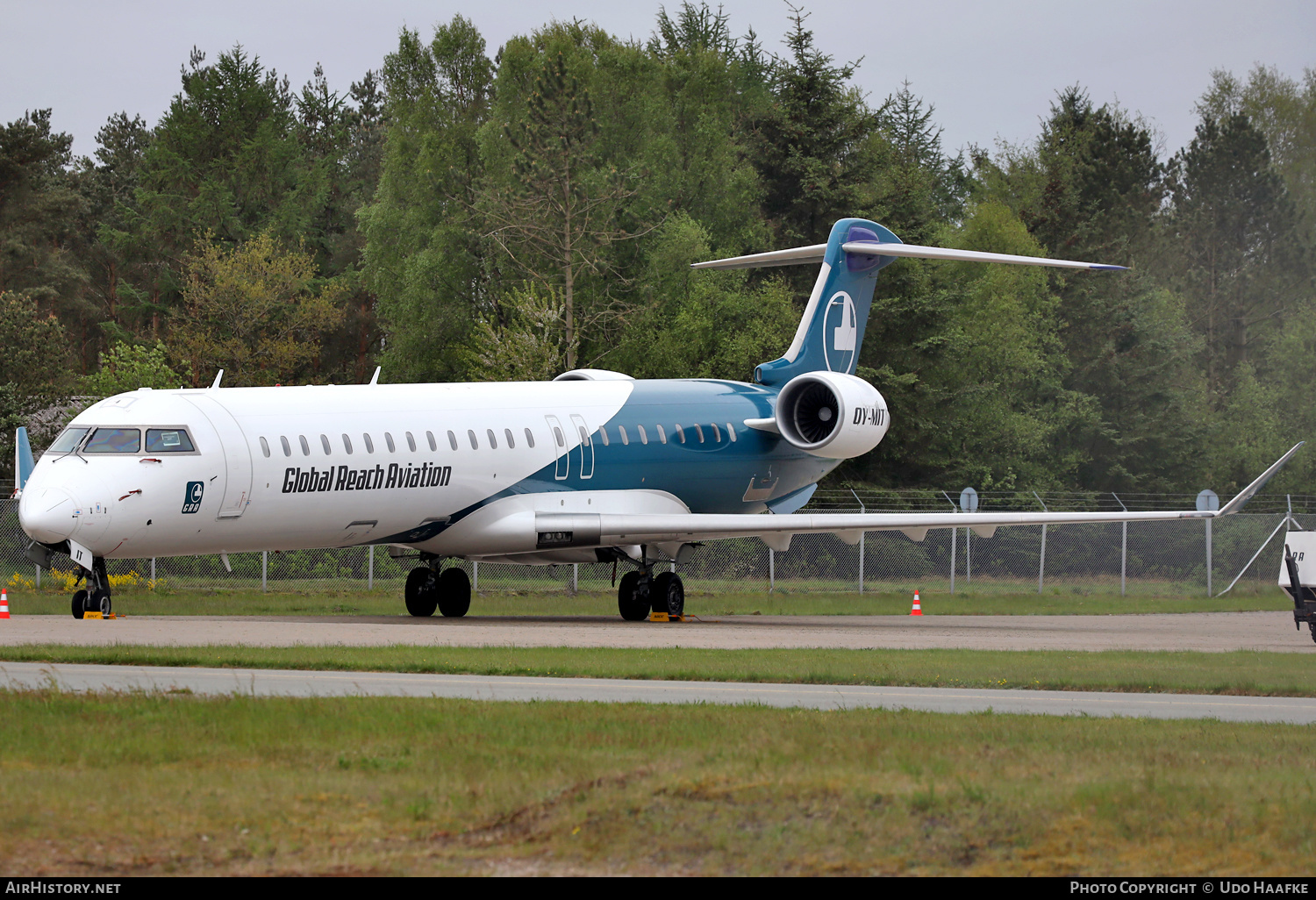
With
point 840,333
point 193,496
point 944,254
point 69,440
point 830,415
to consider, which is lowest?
point 193,496

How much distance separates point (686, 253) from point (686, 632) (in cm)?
3178

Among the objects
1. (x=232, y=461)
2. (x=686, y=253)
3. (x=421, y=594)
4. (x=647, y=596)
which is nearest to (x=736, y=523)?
(x=647, y=596)

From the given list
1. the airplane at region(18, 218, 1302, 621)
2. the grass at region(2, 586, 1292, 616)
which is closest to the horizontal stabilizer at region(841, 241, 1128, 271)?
the airplane at region(18, 218, 1302, 621)

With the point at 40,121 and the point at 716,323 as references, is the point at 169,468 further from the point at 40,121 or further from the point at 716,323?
the point at 40,121

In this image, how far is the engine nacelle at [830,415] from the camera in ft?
94.1

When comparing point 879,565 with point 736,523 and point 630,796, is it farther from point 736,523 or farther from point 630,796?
point 630,796

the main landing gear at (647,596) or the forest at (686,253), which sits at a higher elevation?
the forest at (686,253)

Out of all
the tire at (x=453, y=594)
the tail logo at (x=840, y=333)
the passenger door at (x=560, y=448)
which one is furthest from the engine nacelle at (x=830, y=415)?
the tire at (x=453, y=594)

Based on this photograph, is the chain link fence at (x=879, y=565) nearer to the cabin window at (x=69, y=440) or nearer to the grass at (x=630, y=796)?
the cabin window at (x=69, y=440)

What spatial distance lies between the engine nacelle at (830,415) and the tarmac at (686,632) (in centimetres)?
325

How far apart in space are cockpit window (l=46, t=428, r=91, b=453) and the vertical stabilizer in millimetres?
14164

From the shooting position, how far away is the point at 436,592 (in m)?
26.8

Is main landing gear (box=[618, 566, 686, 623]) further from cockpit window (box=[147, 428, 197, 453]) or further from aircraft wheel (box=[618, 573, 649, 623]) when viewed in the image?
cockpit window (box=[147, 428, 197, 453])

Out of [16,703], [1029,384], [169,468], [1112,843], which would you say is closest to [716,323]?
[1029,384]
